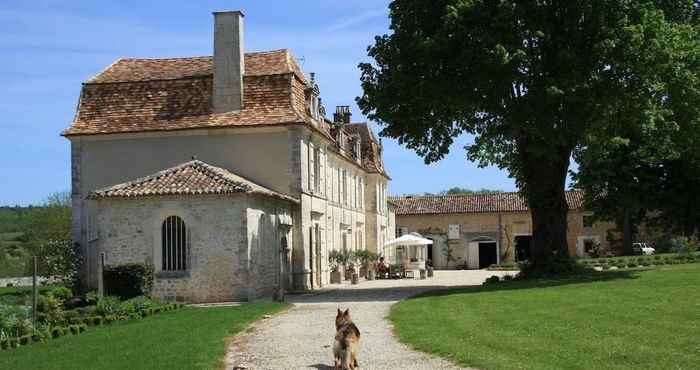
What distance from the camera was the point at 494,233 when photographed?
191 ft

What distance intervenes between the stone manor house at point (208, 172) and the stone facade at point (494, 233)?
24696 millimetres

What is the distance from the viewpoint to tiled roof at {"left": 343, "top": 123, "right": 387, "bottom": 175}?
Answer: 48625 millimetres

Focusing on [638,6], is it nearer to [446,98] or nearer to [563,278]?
[446,98]

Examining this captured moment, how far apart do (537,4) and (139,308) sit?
561 inches

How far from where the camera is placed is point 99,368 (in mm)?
11805

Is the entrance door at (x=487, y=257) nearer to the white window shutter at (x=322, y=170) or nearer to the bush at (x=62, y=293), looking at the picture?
the white window shutter at (x=322, y=170)

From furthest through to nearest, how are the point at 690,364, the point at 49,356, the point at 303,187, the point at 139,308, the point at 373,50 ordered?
1. the point at 303,187
2. the point at 373,50
3. the point at 139,308
4. the point at 49,356
5. the point at 690,364

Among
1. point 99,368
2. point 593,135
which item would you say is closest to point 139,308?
point 99,368

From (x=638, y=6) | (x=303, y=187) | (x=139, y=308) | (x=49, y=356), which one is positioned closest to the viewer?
(x=49, y=356)

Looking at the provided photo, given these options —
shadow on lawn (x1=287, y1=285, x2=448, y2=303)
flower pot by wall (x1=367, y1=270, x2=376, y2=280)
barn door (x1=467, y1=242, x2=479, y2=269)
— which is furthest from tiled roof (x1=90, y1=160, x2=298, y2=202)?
barn door (x1=467, y1=242, x2=479, y2=269)

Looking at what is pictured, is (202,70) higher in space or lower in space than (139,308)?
higher

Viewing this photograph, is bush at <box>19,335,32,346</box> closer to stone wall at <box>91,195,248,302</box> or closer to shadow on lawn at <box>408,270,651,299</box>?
stone wall at <box>91,195,248,302</box>

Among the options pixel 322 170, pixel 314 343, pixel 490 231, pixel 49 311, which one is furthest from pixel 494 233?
pixel 314 343

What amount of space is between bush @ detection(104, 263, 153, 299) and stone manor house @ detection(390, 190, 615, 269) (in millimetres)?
36305
